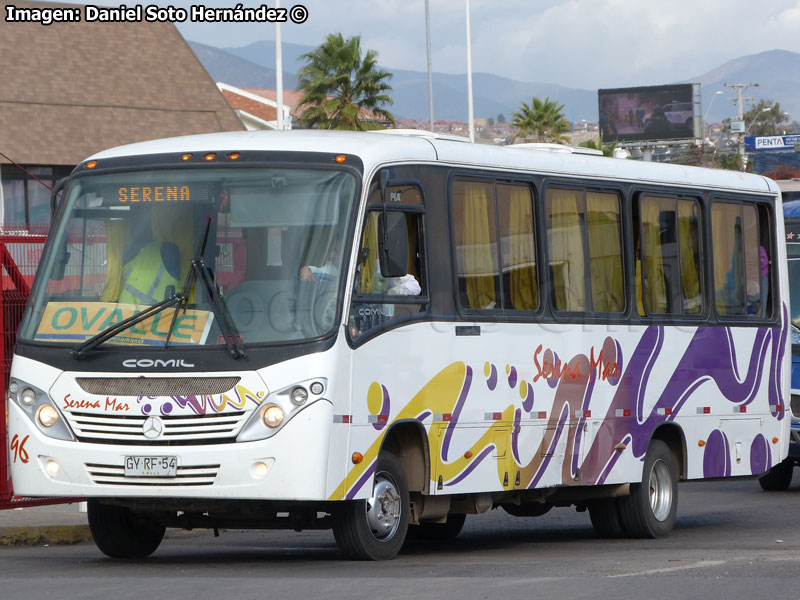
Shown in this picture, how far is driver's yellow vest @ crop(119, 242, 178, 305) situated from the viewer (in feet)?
34.3

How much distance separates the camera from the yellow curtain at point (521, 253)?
1212 centimetres

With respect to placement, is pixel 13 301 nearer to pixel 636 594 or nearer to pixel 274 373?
pixel 274 373

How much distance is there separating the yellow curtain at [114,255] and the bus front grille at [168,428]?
843 mm

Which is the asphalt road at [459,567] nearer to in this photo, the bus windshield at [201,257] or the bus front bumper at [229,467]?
the bus front bumper at [229,467]

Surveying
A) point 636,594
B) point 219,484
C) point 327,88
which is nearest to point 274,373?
point 219,484

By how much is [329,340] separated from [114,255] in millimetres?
1719

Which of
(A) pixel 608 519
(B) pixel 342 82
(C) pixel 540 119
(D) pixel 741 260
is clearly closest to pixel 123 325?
(A) pixel 608 519

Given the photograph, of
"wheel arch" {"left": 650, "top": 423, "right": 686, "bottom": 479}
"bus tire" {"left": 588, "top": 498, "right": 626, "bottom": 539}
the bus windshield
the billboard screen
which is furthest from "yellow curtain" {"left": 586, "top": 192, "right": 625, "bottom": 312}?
the billboard screen

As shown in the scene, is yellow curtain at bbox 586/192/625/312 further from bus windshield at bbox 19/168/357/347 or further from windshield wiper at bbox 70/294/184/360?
windshield wiper at bbox 70/294/184/360

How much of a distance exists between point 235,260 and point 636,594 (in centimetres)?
344

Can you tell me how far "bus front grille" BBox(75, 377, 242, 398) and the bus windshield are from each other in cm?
26

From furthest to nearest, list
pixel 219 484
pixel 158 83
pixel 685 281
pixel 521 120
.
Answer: pixel 521 120
pixel 158 83
pixel 685 281
pixel 219 484

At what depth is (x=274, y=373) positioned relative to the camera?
9.94 m

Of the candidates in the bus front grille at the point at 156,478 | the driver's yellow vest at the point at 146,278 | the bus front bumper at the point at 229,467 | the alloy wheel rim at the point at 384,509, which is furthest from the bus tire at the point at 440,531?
the driver's yellow vest at the point at 146,278
